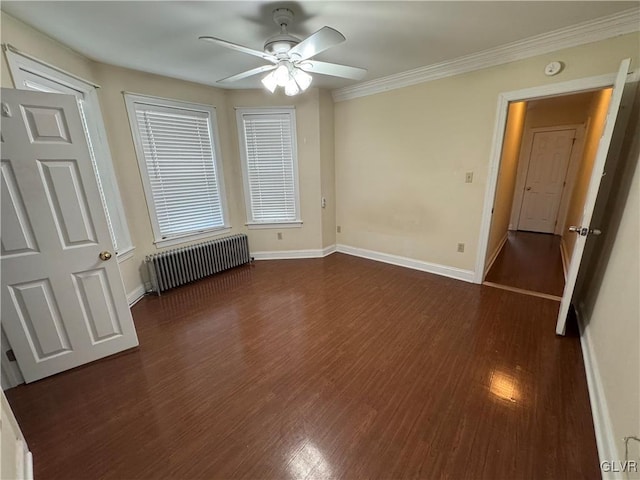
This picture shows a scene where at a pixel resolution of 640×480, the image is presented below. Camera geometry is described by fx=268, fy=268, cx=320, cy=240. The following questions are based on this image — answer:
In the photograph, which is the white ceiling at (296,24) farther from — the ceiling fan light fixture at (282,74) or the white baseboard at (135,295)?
the white baseboard at (135,295)

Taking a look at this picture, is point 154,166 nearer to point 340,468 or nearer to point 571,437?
point 340,468

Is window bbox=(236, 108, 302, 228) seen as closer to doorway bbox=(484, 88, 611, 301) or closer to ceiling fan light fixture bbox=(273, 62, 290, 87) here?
ceiling fan light fixture bbox=(273, 62, 290, 87)

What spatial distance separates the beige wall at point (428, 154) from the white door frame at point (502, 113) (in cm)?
5

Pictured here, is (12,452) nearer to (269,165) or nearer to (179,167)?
(179,167)

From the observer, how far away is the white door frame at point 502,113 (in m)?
2.33

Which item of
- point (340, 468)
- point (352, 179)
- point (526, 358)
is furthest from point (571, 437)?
point (352, 179)

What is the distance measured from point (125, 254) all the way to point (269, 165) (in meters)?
2.21

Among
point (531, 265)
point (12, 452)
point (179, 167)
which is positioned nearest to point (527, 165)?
point (531, 265)

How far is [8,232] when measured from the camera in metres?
1.74

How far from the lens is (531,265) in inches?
157

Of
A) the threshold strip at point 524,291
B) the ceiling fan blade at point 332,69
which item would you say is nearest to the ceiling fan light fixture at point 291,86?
the ceiling fan blade at point 332,69

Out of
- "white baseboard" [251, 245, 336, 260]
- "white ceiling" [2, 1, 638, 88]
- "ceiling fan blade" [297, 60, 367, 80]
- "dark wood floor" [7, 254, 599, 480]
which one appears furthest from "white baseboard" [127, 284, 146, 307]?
"ceiling fan blade" [297, 60, 367, 80]

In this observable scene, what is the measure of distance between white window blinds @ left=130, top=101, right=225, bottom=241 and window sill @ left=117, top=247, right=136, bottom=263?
39 cm

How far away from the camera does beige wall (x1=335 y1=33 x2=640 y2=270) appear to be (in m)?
2.65
